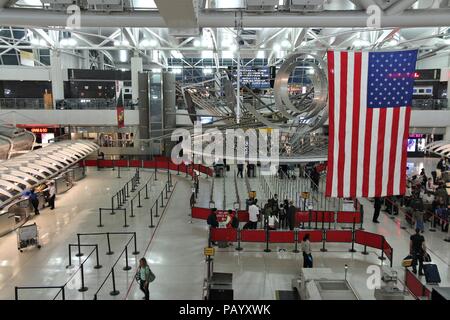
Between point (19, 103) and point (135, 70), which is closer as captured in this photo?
point (19, 103)

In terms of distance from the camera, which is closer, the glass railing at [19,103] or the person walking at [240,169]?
the person walking at [240,169]

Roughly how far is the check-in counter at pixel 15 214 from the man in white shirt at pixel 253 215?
8718 mm

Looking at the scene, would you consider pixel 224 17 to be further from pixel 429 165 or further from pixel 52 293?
pixel 429 165

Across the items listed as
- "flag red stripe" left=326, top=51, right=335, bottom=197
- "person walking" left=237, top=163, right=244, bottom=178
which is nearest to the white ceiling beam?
"flag red stripe" left=326, top=51, right=335, bottom=197

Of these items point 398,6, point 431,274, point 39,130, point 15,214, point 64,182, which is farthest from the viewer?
point 39,130

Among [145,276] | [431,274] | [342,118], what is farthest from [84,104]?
[342,118]

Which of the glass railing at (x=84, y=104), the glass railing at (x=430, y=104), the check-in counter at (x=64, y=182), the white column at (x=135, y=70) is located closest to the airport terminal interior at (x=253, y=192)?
the check-in counter at (x=64, y=182)

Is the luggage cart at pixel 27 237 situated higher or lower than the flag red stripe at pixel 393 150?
lower

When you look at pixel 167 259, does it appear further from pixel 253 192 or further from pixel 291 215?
pixel 253 192

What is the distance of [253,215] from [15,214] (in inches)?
375

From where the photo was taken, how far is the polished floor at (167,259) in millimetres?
10039

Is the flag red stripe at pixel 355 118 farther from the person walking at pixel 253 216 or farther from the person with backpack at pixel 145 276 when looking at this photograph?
the person walking at pixel 253 216

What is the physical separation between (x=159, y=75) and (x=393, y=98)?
27343 millimetres

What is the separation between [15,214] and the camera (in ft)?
51.5
